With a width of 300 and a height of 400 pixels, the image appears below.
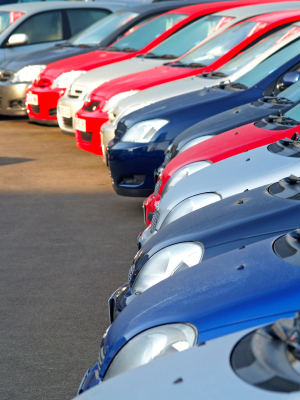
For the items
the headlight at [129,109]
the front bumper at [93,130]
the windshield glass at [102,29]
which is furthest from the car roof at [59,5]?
the headlight at [129,109]

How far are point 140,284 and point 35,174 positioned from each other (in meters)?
4.60

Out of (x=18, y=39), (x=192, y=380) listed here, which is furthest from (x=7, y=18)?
(x=192, y=380)

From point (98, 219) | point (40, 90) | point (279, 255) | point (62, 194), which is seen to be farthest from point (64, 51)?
point (279, 255)

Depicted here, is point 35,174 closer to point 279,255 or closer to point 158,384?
point 279,255

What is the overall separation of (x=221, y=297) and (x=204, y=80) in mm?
4845

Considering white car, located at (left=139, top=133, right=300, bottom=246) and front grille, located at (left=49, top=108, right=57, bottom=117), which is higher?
white car, located at (left=139, top=133, right=300, bottom=246)

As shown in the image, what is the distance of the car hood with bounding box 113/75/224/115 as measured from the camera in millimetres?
6363

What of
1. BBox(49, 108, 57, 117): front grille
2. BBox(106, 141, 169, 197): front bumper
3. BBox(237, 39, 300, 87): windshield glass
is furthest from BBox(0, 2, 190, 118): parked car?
BBox(106, 141, 169, 197): front bumper

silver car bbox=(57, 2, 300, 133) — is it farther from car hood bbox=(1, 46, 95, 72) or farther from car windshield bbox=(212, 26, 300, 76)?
car hood bbox=(1, 46, 95, 72)

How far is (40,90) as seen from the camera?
916cm

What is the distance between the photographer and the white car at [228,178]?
3338mm

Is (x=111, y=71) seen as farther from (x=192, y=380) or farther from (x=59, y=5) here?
(x=192, y=380)

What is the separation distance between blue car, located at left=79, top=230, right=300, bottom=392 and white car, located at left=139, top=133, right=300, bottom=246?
3.27 ft

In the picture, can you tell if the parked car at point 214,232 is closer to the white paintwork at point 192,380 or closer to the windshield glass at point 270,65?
the white paintwork at point 192,380
